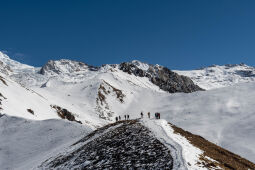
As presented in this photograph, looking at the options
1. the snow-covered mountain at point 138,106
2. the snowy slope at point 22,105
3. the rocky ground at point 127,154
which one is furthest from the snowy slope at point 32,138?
the rocky ground at point 127,154

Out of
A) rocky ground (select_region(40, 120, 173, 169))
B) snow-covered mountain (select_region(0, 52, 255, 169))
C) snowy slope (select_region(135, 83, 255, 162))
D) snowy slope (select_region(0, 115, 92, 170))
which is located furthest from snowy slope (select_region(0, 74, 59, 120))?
rocky ground (select_region(40, 120, 173, 169))

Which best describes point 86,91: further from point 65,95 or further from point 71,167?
point 71,167

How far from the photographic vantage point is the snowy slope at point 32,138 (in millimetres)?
34031

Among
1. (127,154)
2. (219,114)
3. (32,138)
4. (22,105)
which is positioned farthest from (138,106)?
(127,154)

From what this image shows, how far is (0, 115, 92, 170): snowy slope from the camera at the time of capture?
34.0 metres

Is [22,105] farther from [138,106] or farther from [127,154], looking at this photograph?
[138,106]

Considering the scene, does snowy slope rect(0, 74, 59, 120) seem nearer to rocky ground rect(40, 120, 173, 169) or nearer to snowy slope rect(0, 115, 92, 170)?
snowy slope rect(0, 115, 92, 170)

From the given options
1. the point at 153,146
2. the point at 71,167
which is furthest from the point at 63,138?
the point at 153,146

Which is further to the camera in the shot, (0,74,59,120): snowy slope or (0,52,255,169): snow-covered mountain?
(0,52,255,169): snow-covered mountain

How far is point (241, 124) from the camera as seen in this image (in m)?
60.8

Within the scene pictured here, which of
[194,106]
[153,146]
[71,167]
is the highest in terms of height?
[194,106]

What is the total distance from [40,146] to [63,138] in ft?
11.1

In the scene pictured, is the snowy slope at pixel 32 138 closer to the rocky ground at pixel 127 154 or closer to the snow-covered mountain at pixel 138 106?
the snow-covered mountain at pixel 138 106

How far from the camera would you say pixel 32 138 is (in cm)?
4012
